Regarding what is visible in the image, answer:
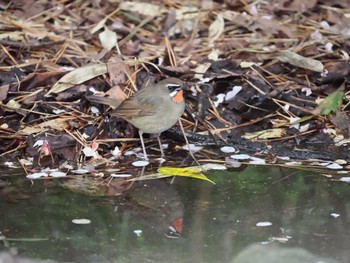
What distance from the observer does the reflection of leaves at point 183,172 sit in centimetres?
440

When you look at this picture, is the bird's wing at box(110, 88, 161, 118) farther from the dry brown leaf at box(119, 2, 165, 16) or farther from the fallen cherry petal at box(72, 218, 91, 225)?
the dry brown leaf at box(119, 2, 165, 16)

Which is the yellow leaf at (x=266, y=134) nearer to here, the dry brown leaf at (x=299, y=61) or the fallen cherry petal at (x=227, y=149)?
the fallen cherry petal at (x=227, y=149)

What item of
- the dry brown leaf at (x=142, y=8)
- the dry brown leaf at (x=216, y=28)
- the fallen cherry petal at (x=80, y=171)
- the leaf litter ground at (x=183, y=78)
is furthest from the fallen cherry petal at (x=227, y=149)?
the dry brown leaf at (x=142, y=8)

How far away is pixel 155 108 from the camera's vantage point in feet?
16.0

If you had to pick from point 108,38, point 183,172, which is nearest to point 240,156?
point 183,172

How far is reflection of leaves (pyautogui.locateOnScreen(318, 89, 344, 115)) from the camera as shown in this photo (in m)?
5.13

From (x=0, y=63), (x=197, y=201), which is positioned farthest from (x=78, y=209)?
(x=0, y=63)

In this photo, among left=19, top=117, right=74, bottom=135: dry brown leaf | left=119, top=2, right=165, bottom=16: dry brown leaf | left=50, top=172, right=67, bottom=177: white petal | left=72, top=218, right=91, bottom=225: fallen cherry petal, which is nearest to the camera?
left=72, top=218, right=91, bottom=225: fallen cherry petal

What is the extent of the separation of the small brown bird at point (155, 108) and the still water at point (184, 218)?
0.54 metres

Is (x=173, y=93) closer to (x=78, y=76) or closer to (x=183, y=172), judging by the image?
(x=183, y=172)

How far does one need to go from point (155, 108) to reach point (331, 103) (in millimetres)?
1130

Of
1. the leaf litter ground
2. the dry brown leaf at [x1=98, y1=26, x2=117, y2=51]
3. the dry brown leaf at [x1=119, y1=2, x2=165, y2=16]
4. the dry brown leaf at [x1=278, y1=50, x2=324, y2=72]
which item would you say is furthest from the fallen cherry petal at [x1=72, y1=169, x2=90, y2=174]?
the dry brown leaf at [x1=119, y1=2, x2=165, y2=16]

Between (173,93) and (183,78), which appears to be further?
(183,78)

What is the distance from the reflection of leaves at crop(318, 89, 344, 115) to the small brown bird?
93 centimetres
